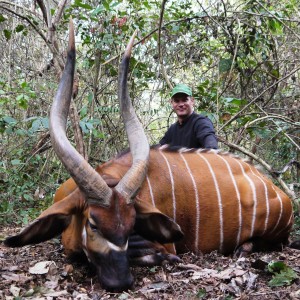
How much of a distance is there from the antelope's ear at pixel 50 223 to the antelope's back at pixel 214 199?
0.54m

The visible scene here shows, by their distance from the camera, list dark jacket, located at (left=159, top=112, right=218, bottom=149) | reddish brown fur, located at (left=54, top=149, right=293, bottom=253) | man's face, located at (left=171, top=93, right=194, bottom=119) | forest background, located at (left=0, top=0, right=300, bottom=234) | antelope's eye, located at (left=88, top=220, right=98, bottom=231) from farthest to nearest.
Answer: forest background, located at (left=0, top=0, right=300, bottom=234) < man's face, located at (left=171, top=93, right=194, bottom=119) < dark jacket, located at (left=159, top=112, right=218, bottom=149) < reddish brown fur, located at (left=54, top=149, right=293, bottom=253) < antelope's eye, located at (left=88, top=220, right=98, bottom=231)

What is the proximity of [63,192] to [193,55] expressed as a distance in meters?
3.77

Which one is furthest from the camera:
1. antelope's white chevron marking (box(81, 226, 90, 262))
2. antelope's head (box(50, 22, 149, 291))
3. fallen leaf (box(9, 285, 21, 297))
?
antelope's white chevron marking (box(81, 226, 90, 262))

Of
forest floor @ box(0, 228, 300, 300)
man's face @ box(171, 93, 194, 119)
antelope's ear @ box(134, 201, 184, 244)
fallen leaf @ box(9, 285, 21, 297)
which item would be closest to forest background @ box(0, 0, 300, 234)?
man's face @ box(171, 93, 194, 119)

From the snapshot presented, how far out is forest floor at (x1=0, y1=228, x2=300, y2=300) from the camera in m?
2.27

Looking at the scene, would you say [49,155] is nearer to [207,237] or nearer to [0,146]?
[0,146]

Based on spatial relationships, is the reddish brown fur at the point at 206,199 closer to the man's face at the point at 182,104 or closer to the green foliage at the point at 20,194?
the man's face at the point at 182,104

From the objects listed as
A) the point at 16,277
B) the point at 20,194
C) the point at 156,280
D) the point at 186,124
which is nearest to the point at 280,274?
the point at 156,280

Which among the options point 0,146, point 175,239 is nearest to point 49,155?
point 0,146

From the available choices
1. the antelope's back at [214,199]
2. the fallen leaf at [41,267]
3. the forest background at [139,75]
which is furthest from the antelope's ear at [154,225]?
the forest background at [139,75]

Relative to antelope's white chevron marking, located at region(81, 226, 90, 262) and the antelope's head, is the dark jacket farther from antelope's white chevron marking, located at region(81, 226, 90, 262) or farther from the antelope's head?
antelope's white chevron marking, located at region(81, 226, 90, 262)

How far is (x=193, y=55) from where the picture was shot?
6371 mm

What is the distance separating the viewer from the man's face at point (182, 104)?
4616mm

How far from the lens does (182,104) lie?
4617mm
